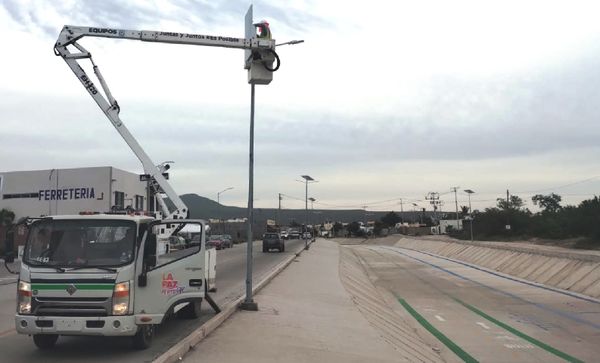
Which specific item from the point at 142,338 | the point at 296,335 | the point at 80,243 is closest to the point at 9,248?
the point at 80,243

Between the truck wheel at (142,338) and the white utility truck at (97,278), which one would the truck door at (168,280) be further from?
the truck wheel at (142,338)

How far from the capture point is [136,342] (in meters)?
9.48

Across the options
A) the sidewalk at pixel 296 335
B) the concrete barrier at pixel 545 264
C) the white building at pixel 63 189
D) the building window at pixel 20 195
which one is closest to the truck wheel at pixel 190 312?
the sidewalk at pixel 296 335

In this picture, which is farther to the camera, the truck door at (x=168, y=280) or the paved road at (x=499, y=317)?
the paved road at (x=499, y=317)

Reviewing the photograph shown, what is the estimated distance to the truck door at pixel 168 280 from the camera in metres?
9.16

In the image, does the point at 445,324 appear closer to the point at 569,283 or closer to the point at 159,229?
the point at 159,229

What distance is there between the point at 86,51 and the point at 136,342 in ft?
33.3

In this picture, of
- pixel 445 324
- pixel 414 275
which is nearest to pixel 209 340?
pixel 445 324

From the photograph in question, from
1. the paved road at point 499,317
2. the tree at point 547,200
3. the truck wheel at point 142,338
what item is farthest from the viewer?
the tree at point 547,200

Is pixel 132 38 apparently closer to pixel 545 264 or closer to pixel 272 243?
pixel 545 264

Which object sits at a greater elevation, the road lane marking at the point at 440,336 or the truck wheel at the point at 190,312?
the truck wheel at the point at 190,312

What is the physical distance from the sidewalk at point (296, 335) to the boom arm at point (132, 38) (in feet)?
12.9

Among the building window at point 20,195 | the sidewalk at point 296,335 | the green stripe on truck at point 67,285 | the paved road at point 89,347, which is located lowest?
the sidewalk at point 296,335

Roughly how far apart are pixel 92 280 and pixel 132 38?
905cm
